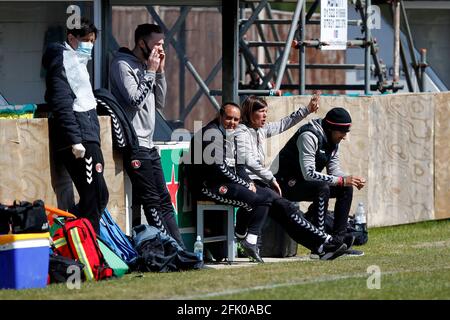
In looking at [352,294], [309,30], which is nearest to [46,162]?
[352,294]

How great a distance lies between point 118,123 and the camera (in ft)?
35.5

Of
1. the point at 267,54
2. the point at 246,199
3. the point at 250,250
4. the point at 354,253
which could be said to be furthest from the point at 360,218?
the point at 267,54

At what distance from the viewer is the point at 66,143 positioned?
10.2 m

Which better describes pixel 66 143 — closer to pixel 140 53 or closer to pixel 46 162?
pixel 46 162

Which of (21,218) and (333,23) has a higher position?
(333,23)

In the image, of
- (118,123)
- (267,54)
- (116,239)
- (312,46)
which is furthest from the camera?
(267,54)

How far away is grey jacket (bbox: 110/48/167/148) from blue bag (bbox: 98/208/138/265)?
827 millimetres

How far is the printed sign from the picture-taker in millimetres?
15508

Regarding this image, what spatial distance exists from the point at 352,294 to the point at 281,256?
378 centimetres

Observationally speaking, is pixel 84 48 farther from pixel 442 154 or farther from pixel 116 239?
pixel 442 154

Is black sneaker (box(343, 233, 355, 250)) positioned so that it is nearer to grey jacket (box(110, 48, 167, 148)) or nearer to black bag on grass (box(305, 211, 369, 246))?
black bag on grass (box(305, 211, 369, 246))

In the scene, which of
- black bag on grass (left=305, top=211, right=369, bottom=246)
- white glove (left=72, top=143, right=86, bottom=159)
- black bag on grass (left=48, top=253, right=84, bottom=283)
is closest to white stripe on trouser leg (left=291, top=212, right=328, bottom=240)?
black bag on grass (left=305, top=211, right=369, bottom=246)

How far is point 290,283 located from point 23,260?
6.63 ft
